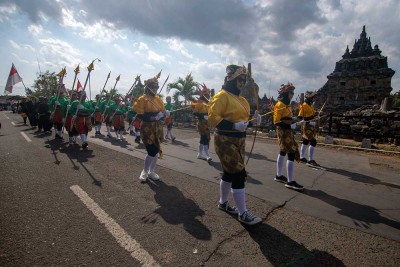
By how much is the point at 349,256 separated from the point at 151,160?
13.7ft

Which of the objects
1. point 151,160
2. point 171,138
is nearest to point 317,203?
point 151,160

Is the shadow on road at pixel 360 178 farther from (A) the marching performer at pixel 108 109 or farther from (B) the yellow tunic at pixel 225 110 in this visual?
→ (A) the marching performer at pixel 108 109

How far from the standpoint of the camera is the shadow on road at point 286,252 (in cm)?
275

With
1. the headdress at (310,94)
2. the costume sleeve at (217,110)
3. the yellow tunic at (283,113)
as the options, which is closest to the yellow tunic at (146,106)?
the costume sleeve at (217,110)

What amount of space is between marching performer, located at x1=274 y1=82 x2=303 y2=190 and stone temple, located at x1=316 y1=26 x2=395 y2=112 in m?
35.3

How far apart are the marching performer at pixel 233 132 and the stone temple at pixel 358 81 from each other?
1476 inches

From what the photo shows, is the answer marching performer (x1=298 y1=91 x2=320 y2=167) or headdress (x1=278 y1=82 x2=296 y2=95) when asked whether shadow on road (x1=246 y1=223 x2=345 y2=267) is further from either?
marching performer (x1=298 y1=91 x2=320 y2=167)

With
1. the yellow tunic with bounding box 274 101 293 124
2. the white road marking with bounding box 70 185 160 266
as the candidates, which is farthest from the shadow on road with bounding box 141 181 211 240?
the yellow tunic with bounding box 274 101 293 124

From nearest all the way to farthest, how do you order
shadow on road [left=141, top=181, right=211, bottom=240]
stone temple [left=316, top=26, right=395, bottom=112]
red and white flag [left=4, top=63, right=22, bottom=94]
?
shadow on road [left=141, top=181, right=211, bottom=240] → red and white flag [left=4, top=63, right=22, bottom=94] → stone temple [left=316, top=26, right=395, bottom=112]

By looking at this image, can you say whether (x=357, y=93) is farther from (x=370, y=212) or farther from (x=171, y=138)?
(x=370, y=212)

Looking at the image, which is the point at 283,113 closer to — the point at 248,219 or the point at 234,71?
the point at 234,71

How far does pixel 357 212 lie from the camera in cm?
421

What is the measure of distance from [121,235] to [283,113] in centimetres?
419

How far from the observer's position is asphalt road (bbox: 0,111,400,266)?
9.28ft
